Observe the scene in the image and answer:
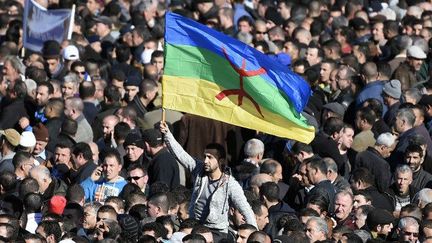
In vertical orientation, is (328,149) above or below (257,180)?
below

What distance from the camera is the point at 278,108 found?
1891 cm

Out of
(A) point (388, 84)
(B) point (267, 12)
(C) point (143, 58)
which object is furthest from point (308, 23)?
(A) point (388, 84)

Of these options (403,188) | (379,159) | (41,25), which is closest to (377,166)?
(379,159)

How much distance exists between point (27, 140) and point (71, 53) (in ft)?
15.1

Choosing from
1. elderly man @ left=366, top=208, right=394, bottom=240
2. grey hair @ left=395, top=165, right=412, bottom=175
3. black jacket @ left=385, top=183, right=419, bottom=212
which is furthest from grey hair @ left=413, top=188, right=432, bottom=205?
elderly man @ left=366, top=208, right=394, bottom=240

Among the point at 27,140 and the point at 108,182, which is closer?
the point at 108,182

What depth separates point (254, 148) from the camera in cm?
2084

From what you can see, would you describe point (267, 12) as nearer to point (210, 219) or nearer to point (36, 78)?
point (36, 78)

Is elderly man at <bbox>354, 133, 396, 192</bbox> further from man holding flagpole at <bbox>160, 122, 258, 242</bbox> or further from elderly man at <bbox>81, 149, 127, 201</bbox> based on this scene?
man holding flagpole at <bbox>160, 122, 258, 242</bbox>

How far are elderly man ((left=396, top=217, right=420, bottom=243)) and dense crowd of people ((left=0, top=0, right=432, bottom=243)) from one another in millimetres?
13

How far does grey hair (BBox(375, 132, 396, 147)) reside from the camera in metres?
21.2

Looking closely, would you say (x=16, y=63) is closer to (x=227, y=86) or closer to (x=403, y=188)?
(x=227, y=86)

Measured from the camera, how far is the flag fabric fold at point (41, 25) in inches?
1048

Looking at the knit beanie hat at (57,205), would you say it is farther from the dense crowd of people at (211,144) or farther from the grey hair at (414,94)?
the grey hair at (414,94)
